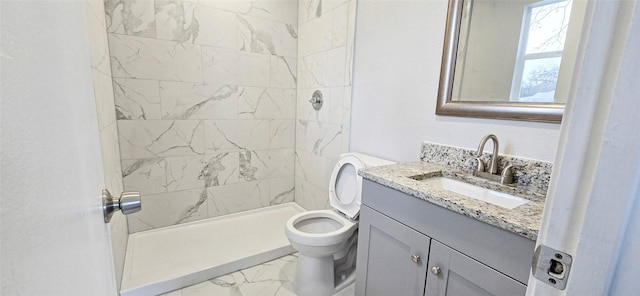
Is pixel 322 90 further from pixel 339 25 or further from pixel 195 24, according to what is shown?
pixel 195 24

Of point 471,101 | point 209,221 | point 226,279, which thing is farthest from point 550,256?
point 209,221

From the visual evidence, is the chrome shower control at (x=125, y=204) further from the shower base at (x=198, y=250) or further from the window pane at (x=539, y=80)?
the window pane at (x=539, y=80)

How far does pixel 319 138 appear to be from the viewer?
2.37 metres

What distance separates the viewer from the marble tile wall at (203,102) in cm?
199

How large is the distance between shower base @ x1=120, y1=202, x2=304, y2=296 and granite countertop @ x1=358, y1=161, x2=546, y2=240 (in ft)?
4.07

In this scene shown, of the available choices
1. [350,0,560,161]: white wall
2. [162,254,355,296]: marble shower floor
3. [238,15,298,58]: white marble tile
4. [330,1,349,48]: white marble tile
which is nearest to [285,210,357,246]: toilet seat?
[162,254,355,296]: marble shower floor

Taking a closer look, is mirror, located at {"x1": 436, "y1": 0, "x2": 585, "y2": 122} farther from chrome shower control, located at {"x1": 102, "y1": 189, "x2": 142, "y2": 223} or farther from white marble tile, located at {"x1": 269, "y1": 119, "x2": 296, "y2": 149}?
white marble tile, located at {"x1": 269, "y1": 119, "x2": 296, "y2": 149}

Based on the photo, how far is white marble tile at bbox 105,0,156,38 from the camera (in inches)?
72.6

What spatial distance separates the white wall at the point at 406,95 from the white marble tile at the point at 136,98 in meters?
1.54

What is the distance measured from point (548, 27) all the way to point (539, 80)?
8.0 inches

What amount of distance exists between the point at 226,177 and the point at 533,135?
7.38ft

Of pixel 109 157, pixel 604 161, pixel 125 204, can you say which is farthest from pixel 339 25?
pixel 604 161

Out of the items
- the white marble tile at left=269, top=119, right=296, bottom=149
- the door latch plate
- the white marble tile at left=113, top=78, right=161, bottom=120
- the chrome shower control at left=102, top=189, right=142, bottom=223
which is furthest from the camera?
the white marble tile at left=269, top=119, right=296, bottom=149

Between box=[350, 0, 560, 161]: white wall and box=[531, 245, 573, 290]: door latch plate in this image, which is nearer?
box=[531, 245, 573, 290]: door latch plate
